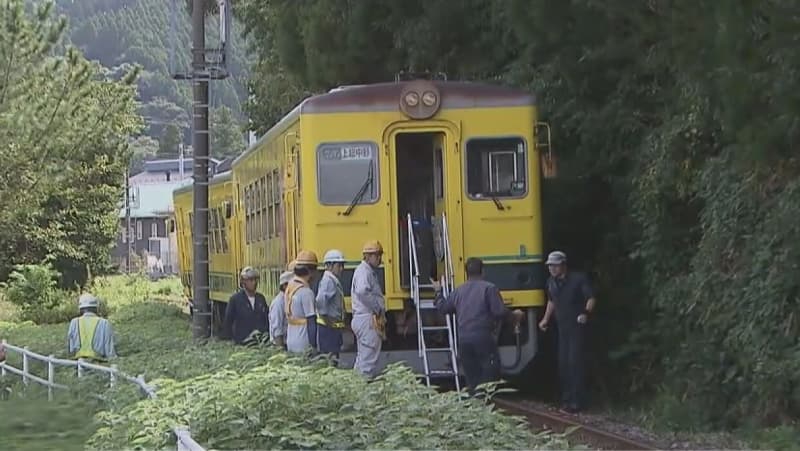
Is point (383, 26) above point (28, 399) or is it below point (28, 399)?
above

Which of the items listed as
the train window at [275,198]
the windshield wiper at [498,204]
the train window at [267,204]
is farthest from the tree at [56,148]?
the windshield wiper at [498,204]

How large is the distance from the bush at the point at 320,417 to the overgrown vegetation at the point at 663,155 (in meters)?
2.98

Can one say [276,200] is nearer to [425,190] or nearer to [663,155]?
[425,190]

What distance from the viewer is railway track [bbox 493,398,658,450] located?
11707mm

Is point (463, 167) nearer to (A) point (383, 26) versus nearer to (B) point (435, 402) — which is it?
(A) point (383, 26)

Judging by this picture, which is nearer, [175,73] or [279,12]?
[175,73]

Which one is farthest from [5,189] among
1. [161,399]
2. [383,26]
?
[161,399]

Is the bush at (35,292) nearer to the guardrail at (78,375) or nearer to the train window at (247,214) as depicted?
the train window at (247,214)

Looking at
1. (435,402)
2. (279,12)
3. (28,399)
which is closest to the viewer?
(435,402)

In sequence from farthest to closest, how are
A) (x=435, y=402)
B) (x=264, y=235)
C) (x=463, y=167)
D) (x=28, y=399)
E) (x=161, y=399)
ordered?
(x=264, y=235) → (x=463, y=167) → (x=28, y=399) → (x=161, y=399) → (x=435, y=402)

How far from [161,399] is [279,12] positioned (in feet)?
47.2

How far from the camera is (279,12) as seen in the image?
75.2 ft

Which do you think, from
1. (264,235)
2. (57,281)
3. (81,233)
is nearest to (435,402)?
(264,235)

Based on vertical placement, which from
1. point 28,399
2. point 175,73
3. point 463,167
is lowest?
point 28,399
